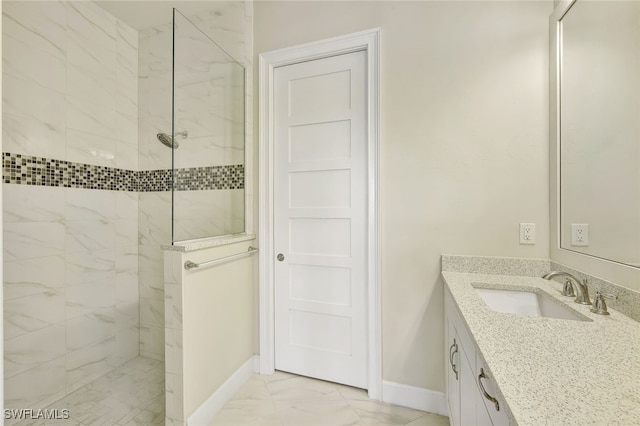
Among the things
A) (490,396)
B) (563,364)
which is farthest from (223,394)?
(563,364)

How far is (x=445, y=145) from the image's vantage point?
1751 millimetres

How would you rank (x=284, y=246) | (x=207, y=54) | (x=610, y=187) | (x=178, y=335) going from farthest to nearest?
(x=284, y=246), (x=207, y=54), (x=178, y=335), (x=610, y=187)

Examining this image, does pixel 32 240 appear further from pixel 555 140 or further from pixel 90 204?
pixel 555 140

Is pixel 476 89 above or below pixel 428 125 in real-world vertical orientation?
above

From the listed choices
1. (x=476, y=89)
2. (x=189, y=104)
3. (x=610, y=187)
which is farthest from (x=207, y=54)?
(x=610, y=187)

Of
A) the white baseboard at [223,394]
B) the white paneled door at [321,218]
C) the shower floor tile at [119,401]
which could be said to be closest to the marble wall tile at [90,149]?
the white paneled door at [321,218]

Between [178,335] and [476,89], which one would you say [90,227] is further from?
[476,89]

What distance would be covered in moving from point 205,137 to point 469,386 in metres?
1.97

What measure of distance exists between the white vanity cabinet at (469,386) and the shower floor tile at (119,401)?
1674 millimetres

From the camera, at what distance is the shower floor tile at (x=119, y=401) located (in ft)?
5.55

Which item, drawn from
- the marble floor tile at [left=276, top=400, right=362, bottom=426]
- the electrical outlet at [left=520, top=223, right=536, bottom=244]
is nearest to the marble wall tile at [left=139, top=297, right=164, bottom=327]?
the marble floor tile at [left=276, top=400, right=362, bottom=426]

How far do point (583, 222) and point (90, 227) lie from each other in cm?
314

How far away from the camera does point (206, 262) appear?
1.67 meters

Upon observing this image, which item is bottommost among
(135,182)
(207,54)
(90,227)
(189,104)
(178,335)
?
(178,335)
